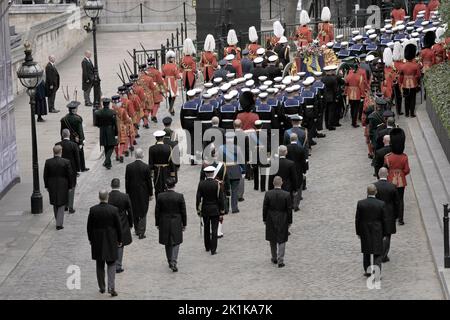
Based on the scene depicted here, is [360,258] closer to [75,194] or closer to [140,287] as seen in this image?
[140,287]

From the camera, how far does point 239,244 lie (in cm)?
2444

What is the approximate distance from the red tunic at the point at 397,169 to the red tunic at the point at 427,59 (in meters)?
9.20

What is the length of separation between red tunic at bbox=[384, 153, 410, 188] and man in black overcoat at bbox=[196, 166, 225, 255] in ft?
10.7

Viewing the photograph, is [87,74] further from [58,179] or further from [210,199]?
[210,199]

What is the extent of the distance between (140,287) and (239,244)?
2835 mm

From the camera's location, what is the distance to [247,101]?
2981 cm

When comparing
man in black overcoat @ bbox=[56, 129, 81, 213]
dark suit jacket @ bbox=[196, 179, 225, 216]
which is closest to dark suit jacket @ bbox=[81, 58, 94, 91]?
man in black overcoat @ bbox=[56, 129, 81, 213]

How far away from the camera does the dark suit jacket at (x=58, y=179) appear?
25.6 meters

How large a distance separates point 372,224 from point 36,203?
24.7 feet

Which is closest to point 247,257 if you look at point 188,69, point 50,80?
point 188,69

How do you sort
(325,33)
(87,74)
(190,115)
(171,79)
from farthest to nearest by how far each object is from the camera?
(325,33), (87,74), (171,79), (190,115)

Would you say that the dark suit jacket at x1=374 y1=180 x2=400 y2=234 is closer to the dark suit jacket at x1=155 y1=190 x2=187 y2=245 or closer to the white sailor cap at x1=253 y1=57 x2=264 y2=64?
the dark suit jacket at x1=155 y1=190 x2=187 y2=245
